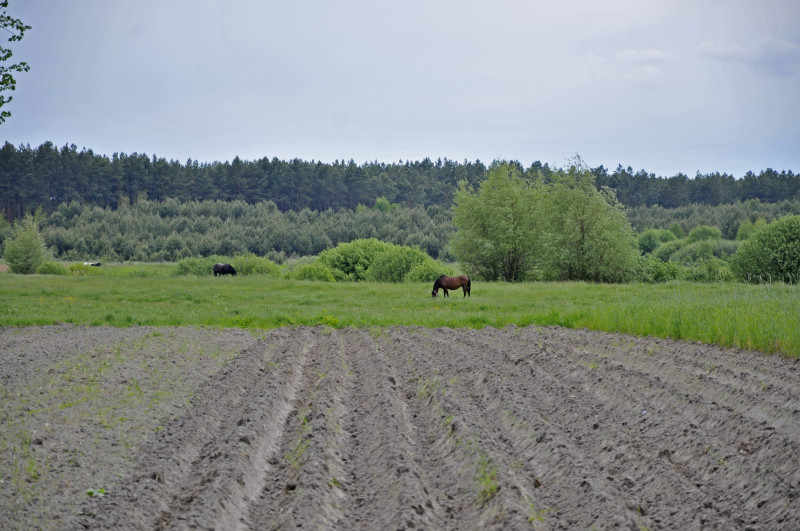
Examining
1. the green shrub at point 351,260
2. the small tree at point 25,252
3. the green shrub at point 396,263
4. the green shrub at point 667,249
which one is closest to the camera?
the green shrub at point 396,263

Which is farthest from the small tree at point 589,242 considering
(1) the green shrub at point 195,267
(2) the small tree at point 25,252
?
(2) the small tree at point 25,252

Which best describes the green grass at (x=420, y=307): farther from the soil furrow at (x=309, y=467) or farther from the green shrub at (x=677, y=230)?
the green shrub at (x=677, y=230)

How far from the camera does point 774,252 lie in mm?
48062

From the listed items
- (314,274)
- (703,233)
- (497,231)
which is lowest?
(314,274)

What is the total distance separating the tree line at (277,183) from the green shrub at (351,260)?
42874 millimetres

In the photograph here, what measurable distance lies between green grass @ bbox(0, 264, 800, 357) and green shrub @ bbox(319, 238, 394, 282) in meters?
19.1

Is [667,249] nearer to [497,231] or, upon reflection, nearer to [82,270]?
[497,231]

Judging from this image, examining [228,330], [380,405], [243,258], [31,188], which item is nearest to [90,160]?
[31,188]

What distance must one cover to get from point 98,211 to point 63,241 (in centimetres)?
1258

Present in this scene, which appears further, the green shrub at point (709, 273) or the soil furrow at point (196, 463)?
the green shrub at point (709, 273)

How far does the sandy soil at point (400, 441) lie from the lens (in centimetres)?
623

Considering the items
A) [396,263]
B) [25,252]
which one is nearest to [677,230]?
[396,263]

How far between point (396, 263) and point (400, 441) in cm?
5056

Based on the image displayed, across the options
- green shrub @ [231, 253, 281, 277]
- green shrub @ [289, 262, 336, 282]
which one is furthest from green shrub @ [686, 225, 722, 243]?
green shrub @ [231, 253, 281, 277]
